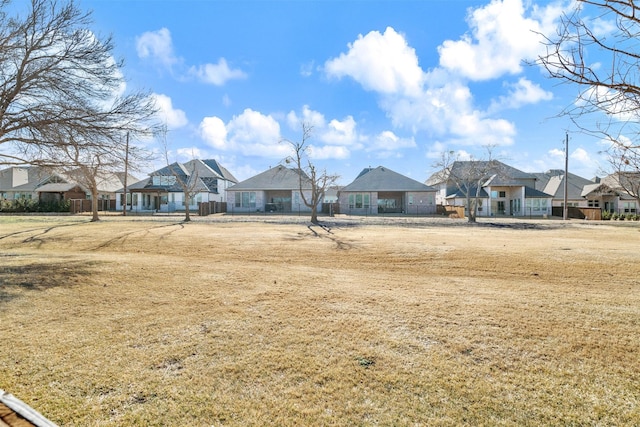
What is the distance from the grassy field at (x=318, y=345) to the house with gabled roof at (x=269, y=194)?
34.4 metres

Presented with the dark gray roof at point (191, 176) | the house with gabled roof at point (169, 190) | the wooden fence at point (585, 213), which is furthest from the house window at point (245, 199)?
the wooden fence at point (585, 213)

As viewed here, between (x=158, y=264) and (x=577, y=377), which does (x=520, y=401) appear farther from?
(x=158, y=264)

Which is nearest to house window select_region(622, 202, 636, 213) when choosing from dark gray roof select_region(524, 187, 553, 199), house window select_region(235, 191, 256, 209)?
dark gray roof select_region(524, 187, 553, 199)

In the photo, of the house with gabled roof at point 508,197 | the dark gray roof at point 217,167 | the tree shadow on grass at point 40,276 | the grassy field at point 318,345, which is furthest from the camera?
the dark gray roof at point 217,167

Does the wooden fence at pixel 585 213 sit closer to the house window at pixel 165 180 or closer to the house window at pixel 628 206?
the house window at pixel 628 206

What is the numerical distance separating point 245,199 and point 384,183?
17815mm

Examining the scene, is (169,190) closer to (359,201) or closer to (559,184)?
(359,201)

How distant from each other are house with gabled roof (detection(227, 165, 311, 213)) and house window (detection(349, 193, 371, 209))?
5.47 m

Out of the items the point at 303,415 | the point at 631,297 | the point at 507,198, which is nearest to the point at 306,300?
the point at 303,415

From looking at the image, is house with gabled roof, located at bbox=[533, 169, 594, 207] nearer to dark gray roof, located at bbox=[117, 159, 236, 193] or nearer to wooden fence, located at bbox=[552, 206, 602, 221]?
wooden fence, located at bbox=[552, 206, 602, 221]

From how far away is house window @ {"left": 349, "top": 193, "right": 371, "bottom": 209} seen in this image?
4272cm

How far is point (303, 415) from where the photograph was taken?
9.29ft

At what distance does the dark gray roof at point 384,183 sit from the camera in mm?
41594

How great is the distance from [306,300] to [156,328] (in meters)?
2.36
